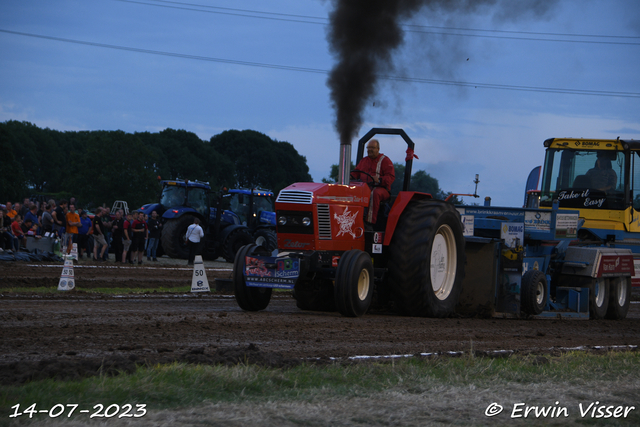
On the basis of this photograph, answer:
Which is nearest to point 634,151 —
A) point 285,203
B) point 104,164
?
point 285,203

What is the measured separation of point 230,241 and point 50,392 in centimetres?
1933

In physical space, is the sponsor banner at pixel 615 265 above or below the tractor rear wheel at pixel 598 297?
above

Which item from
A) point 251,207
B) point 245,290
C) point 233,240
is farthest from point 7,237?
point 245,290

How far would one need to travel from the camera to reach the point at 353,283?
8.82 m

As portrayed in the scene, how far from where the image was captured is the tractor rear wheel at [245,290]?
9305 mm

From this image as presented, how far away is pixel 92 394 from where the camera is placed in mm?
4008

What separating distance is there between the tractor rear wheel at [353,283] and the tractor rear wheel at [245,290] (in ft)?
4.08

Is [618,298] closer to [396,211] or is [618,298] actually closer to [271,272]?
[396,211]

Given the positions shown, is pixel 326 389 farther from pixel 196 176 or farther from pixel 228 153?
pixel 228 153

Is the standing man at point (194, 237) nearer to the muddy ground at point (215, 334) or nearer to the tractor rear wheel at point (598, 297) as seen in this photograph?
the muddy ground at point (215, 334)

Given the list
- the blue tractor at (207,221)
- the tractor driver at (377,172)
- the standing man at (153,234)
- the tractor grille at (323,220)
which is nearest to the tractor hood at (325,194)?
the tractor grille at (323,220)

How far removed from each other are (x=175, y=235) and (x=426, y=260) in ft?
48.3

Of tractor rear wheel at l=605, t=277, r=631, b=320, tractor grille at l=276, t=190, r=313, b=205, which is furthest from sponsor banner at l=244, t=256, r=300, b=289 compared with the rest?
tractor rear wheel at l=605, t=277, r=631, b=320

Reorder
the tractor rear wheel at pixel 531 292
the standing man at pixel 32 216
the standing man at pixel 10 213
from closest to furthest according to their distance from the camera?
the tractor rear wheel at pixel 531 292 → the standing man at pixel 10 213 → the standing man at pixel 32 216
